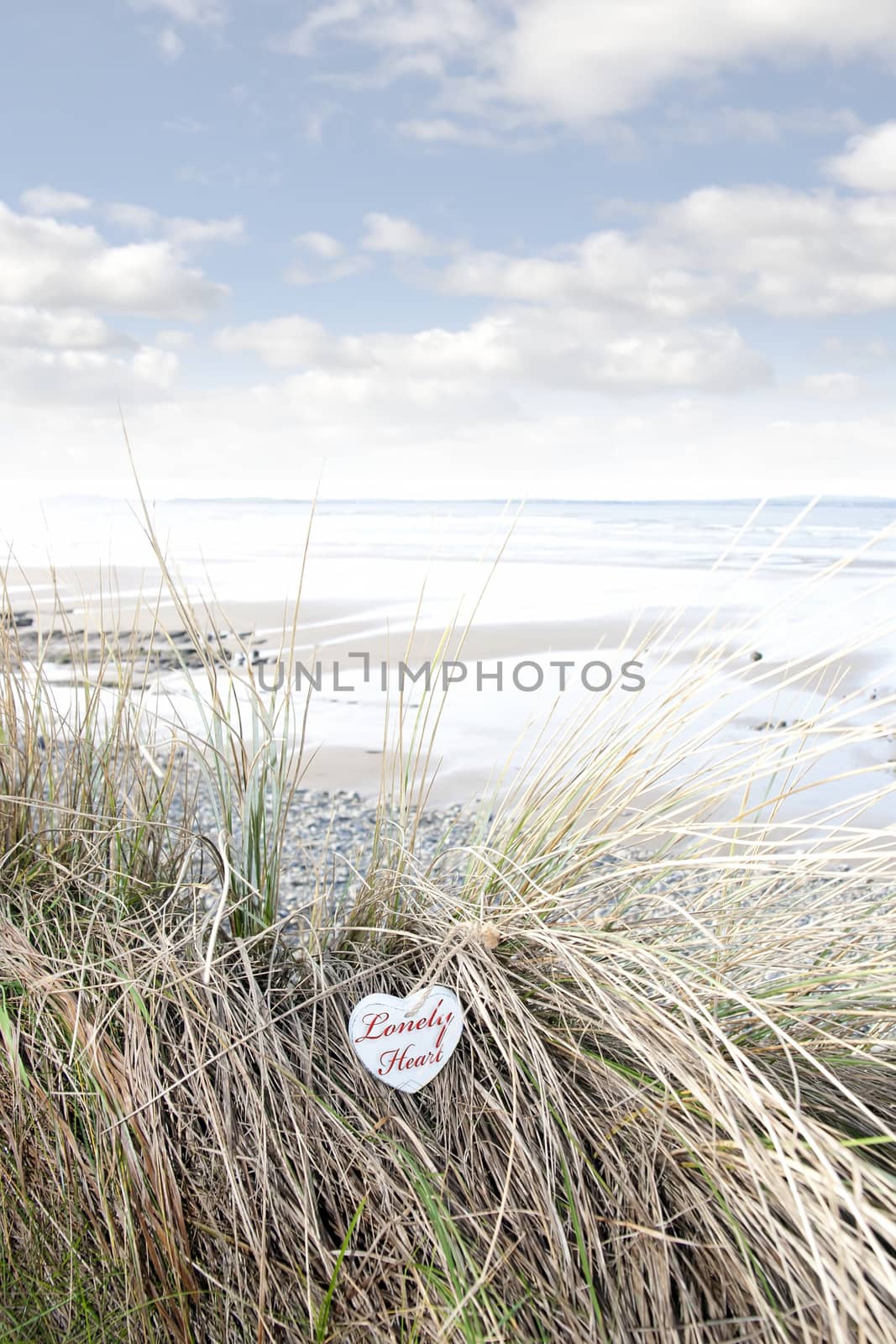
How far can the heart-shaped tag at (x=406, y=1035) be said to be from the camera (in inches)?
56.7

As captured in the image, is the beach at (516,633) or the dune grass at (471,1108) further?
the beach at (516,633)

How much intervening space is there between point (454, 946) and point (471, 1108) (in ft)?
0.76

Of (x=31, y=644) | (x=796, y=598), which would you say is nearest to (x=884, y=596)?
(x=31, y=644)

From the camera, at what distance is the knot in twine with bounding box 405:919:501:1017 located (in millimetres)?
1440

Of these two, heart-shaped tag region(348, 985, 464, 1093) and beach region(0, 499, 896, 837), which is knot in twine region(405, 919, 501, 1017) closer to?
heart-shaped tag region(348, 985, 464, 1093)

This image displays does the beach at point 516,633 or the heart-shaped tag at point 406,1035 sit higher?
the beach at point 516,633

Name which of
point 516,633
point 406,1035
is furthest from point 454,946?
point 516,633

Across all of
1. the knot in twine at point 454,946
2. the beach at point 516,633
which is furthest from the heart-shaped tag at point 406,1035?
the beach at point 516,633

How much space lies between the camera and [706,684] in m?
1.57

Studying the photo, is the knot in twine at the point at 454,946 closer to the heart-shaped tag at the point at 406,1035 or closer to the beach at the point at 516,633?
the heart-shaped tag at the point at 406,1035

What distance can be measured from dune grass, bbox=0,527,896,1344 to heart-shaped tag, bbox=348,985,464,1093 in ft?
0.12

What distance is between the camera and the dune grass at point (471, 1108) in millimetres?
1200

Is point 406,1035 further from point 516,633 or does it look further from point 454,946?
point 516,633

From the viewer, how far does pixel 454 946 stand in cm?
→ 148
